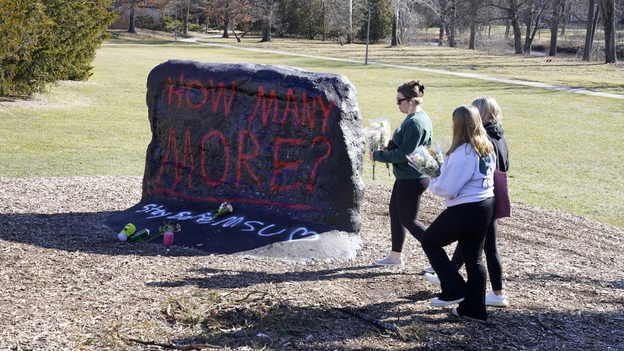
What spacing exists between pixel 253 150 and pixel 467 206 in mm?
2904

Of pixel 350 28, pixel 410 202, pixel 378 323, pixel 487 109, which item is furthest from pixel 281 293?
pixel 350 28

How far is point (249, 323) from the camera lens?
13.5 feet

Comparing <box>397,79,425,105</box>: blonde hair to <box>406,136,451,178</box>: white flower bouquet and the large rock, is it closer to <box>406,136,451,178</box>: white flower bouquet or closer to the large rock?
<box>406,136,451,178</box>: white flower bouquet

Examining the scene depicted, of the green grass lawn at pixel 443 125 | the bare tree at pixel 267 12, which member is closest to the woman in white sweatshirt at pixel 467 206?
the green grass lawn at pixel 443 125

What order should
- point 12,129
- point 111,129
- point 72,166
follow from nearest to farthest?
point 72,166
point 12,129
point 111,129

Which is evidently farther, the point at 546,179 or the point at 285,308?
the point at 546,179

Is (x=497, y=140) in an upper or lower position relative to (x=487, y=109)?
lower

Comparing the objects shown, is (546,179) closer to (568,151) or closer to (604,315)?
(568,151)

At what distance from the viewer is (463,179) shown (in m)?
4.16

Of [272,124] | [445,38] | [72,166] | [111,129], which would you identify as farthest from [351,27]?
[272,124]

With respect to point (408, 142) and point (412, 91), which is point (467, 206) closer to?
point (408, 142)

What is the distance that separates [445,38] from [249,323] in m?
63.4

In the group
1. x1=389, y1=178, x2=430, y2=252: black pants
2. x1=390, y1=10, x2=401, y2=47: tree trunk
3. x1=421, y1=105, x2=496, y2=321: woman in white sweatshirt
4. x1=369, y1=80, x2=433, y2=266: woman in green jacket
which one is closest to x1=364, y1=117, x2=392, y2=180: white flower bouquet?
x1=369, y1=80, x2=433, y2=266: woman in green jacket

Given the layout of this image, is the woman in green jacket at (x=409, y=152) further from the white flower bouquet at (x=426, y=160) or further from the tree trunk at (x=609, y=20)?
the tree trunk at (x=609, y=20)
